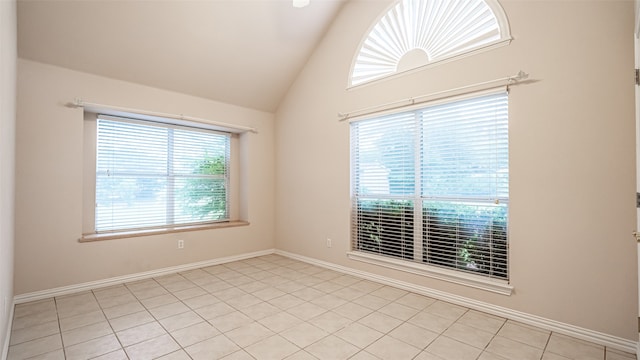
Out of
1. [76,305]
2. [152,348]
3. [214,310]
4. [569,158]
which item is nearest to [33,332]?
[76,305]

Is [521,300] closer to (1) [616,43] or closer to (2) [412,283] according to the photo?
(2) [412,283]

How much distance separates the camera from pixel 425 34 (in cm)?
320

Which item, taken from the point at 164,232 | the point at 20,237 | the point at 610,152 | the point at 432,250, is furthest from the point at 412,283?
the point at 20,237

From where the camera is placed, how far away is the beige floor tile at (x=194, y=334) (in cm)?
223

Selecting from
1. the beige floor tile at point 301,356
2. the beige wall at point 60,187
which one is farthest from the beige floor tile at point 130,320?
the beige floor tile at point 301,356

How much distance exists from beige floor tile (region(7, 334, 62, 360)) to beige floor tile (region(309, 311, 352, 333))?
1.85 meters

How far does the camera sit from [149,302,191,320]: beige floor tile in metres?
2.66

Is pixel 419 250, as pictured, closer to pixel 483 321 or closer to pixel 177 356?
pixel 483 321

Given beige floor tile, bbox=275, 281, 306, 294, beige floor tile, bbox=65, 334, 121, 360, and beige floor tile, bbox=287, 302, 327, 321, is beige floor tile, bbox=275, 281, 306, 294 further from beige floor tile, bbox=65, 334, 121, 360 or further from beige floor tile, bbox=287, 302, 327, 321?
beige floor tile, bbox=65, 334, 121, 360

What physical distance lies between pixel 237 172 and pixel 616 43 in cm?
453

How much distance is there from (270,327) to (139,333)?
1.00m

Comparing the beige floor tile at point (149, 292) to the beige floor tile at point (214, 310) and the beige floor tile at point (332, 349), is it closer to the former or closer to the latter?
the beige floor tile at point (214, 310)

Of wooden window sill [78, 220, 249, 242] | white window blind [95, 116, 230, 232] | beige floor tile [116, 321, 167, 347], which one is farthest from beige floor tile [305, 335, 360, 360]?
white window blind [95, 116, 230, 232]

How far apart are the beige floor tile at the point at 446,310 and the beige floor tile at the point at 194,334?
1.86 m
